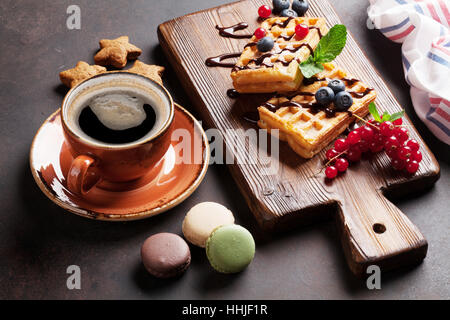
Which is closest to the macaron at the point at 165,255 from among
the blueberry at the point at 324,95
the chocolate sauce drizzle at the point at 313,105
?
the chocolate sauce drizzle at the point at 313,105

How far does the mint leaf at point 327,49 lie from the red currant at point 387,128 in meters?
0.34

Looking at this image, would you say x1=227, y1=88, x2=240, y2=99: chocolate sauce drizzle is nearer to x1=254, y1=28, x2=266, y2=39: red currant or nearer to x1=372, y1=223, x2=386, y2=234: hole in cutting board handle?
x1=254, y1=28, x2=266, y2=39: red currant

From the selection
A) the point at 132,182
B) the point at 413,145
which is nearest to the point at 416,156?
the point at 413,145

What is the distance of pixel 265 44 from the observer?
2.21 meters

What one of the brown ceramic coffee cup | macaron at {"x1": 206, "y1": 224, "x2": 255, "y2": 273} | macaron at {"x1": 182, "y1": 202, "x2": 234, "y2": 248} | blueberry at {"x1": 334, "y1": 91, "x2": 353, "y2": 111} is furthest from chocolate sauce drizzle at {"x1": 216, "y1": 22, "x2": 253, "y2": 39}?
macaron at {"x1": 206, "y1": 224, "x2": 255, "y2": 273}

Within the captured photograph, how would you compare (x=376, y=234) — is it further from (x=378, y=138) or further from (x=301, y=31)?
(x=301, y=31)

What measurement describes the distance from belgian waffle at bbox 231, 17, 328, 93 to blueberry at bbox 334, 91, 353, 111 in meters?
0.19

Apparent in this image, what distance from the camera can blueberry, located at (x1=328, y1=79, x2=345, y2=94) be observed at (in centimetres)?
209

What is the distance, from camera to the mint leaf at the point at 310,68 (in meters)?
2.13

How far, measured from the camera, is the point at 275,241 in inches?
74.1

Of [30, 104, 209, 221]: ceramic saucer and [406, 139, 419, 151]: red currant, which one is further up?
[406, 139, 419, 151]: red currant

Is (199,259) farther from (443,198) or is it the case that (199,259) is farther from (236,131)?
(443,198)

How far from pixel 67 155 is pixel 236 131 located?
0.61 m

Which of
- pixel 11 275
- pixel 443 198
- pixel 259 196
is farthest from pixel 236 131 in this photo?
pixel 11 275
